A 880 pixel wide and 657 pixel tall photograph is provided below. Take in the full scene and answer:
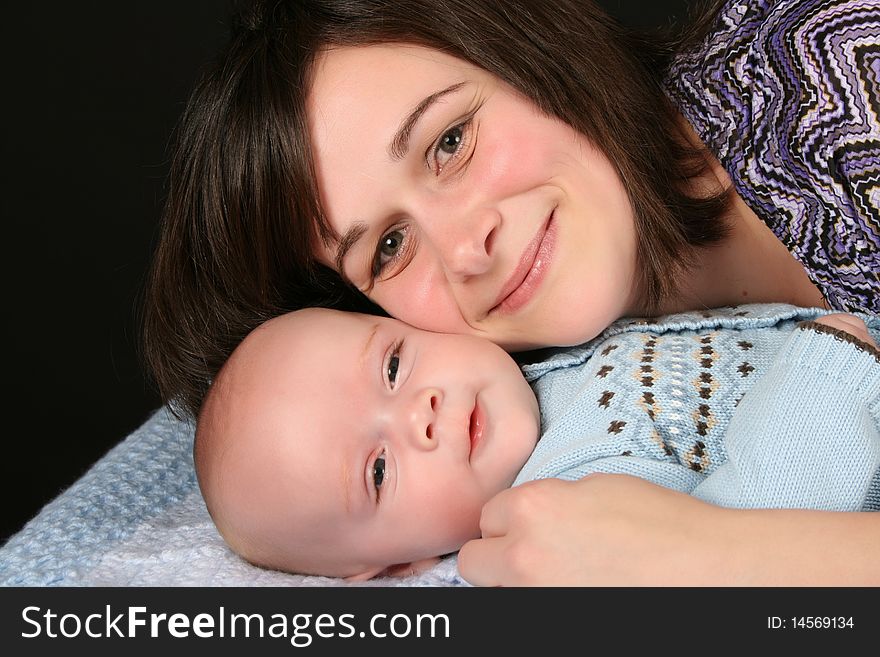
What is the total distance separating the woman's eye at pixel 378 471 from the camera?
62.7 inches

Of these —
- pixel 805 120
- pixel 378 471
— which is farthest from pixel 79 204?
pixel 805 120

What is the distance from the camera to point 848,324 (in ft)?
4.92

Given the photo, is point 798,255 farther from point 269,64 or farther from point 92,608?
point 92,608

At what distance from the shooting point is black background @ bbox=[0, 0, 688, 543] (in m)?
3.22

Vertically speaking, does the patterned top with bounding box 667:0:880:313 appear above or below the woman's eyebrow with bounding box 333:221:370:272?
above

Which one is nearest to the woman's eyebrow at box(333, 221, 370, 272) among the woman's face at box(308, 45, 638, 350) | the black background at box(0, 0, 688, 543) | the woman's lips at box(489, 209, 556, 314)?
the woman's face at box(308, 45, 638, 350)

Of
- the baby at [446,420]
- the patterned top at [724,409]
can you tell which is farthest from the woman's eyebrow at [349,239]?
the patterned top at [724,409]

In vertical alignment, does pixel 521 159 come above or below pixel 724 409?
above

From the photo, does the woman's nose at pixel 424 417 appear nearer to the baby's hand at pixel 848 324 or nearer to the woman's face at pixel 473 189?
the woman's face at pixel 473 189

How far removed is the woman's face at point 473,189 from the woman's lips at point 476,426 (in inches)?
7.2

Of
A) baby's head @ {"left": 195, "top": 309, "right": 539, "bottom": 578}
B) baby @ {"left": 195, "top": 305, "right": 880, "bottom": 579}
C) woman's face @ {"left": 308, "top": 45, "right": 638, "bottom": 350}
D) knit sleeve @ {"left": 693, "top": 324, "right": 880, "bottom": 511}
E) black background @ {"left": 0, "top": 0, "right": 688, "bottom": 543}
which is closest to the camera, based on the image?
knit sleeve @ {"left": 693, "top": 324, "right": 880, "bottom": 511}

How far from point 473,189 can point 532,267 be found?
0.15 m

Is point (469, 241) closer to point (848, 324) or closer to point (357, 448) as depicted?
point (357, 448)

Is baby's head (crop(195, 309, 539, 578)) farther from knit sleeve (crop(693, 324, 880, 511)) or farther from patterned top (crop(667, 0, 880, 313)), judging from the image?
patterned top (crop(667, 0, 880, 313))
